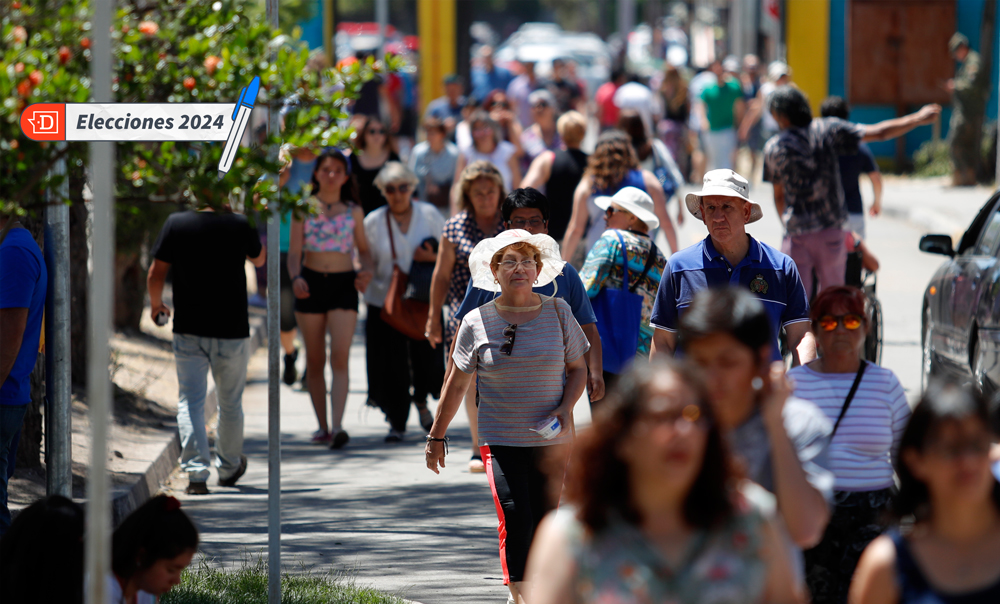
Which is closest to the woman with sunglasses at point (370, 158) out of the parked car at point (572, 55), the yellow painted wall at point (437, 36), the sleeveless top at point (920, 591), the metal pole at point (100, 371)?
the metal pole at point (100, 371)

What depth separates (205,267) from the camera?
7676mm

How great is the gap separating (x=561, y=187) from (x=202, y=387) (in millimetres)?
3580

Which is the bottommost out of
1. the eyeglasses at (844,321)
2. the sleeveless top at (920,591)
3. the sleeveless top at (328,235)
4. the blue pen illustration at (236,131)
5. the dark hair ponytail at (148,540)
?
the dark hair ponytail at (148,540)

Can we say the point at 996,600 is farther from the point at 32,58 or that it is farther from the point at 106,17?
the point at 32,58

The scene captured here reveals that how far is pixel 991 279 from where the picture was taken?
7.33m

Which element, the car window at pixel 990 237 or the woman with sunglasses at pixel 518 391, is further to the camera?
the car window at pixel 990 237

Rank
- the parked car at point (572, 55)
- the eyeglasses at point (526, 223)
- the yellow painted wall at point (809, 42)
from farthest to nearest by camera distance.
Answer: the parked car at point (572, 55) → the yellow painted wall at point (809, 42) → the eyeglasses at point (526, 223)

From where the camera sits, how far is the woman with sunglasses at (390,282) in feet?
29.2

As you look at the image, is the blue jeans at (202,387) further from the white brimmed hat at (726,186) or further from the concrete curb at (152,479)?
the white brimmed hat at (726,186)

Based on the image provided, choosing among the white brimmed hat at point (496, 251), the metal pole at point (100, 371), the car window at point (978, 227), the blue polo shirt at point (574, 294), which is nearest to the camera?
the metal pole at point (100, 371)

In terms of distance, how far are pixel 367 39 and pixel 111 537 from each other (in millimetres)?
58356

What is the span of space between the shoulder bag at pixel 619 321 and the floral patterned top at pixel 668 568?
368 centimetres

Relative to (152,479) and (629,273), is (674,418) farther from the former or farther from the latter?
(152,479)

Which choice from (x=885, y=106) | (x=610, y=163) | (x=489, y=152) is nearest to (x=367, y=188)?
(x=489, y=152)
